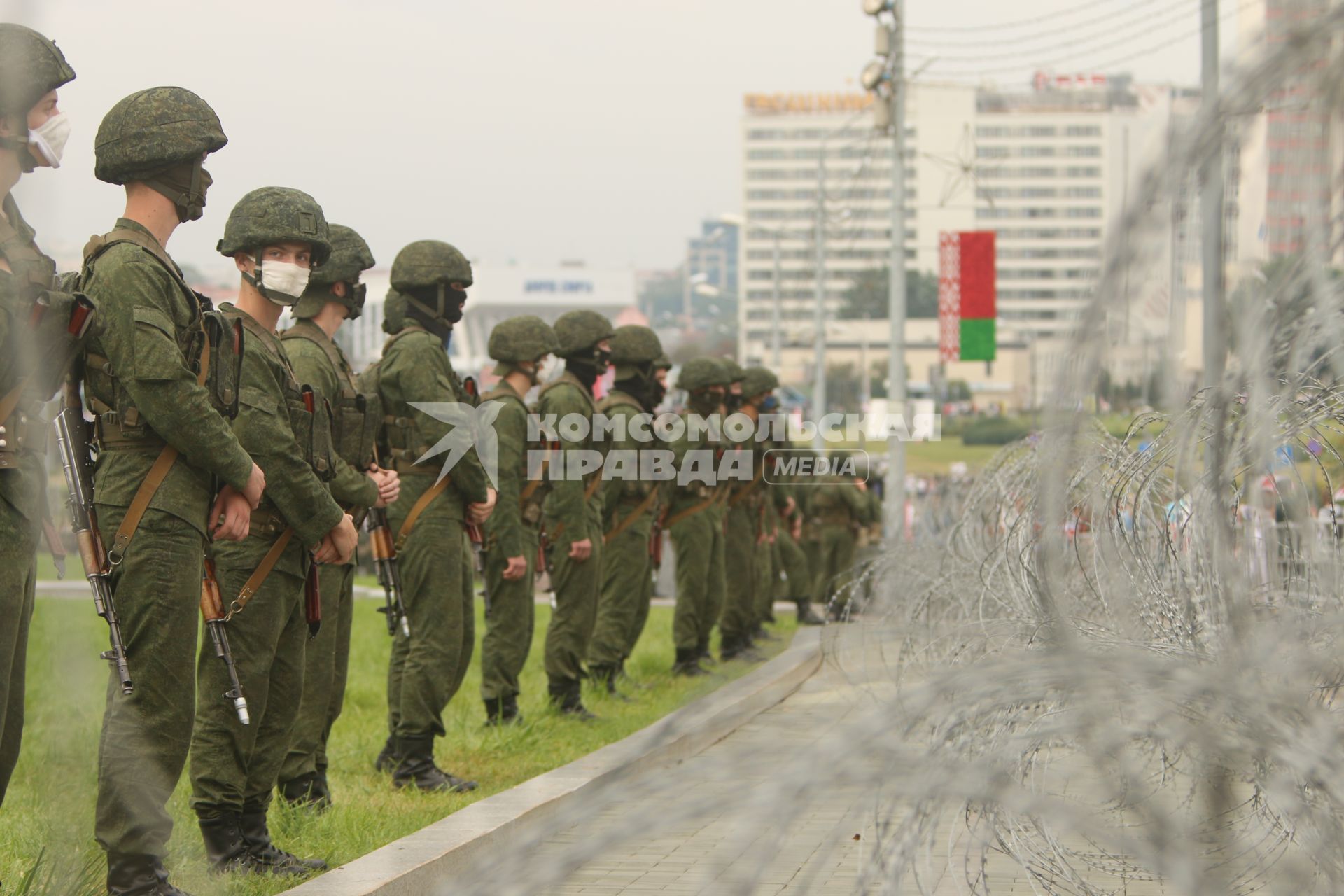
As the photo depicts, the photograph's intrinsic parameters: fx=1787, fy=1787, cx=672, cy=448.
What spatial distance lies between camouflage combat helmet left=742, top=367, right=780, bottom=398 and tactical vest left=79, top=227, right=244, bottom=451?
399 inches

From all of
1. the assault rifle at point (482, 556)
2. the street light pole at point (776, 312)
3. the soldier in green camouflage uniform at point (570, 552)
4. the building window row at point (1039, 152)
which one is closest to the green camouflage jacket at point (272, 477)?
the assault rifle at point (482, 556)

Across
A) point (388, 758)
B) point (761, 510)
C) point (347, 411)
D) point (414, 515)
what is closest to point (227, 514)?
point (347, 411)

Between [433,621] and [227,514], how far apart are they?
2.39 m

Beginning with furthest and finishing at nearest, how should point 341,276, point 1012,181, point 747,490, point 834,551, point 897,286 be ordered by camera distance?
1. point 1012,181
2. point 897,286
3. point 834,551
4. point 747,490
5. point 341,276

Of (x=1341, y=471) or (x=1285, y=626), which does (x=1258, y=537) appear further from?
(x=1285, y=626)

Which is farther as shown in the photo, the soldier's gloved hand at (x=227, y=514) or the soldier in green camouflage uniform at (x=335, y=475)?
the soldier in green camouflage uniform at (x=335, y=475)

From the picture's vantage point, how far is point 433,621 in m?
7.20

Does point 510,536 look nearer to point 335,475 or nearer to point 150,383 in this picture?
point 335,475

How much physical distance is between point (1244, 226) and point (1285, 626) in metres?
0.97

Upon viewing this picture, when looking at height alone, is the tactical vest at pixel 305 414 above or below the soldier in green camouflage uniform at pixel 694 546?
above

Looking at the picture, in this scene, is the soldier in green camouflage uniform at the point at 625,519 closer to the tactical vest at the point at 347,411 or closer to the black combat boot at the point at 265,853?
the tactical vest at the point at 347,411

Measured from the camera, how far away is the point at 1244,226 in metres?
2.85

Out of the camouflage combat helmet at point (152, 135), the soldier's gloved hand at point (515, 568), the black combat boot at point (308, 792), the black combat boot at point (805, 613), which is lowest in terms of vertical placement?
the black combat boot at point (805, 613)

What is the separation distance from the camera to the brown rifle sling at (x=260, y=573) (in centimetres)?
534
